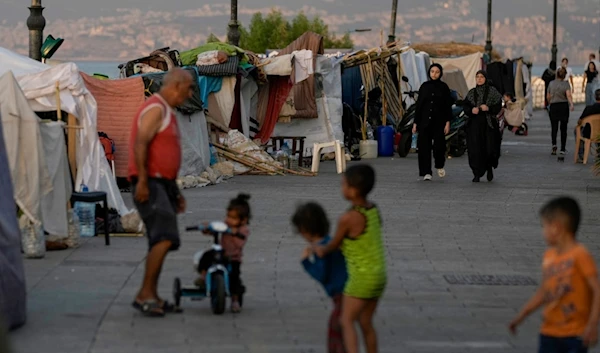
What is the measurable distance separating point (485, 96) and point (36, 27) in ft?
22.9

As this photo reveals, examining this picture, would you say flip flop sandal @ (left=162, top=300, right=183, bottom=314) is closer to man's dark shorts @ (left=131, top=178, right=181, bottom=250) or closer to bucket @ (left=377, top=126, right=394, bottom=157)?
man's dark shorts @ (left=131, top=178, right=181, bottom=250)

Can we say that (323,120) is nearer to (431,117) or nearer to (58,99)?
(431,117)

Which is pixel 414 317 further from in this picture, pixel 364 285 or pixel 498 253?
pixel 498 253

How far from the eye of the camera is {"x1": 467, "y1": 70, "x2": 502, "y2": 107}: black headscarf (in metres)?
20.4

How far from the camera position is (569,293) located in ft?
18.7

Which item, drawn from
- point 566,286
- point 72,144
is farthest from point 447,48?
point 566,286

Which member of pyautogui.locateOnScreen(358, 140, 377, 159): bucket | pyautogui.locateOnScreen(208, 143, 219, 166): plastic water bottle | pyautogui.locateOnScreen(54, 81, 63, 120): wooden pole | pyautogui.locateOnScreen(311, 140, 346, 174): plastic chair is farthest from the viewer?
pyautogui.locateOnScreen(358, 140, 377, 159): bucket

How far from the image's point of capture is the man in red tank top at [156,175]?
862 centimetres

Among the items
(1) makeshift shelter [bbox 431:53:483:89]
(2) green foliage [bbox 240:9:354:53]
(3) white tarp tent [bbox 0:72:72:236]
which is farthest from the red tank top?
(2) green foliage [bbox 240:9:354:53]

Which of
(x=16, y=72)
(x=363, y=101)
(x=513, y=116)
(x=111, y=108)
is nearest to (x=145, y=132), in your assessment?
(x=16, y=72)

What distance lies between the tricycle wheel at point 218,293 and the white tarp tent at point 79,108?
5.74m

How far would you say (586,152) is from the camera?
82.3 feet

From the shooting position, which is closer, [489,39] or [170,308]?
[170,308]

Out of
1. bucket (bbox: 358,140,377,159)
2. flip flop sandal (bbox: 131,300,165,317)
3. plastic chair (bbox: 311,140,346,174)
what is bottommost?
bucket (bbox: 358,140,377,159)
